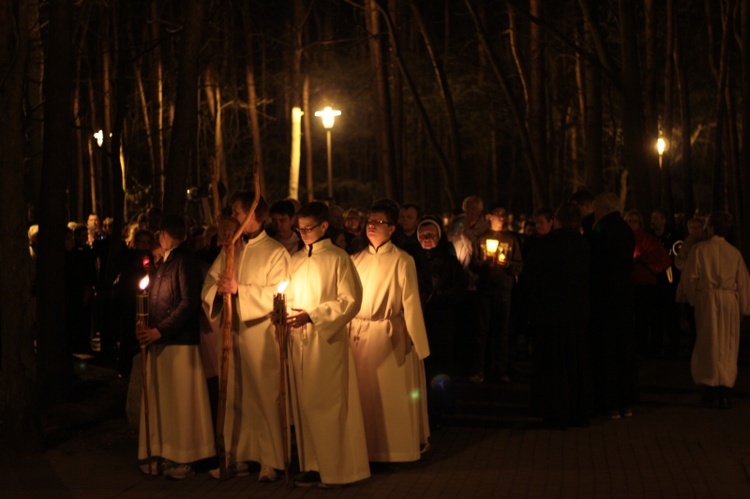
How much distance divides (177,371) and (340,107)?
38.6 meters

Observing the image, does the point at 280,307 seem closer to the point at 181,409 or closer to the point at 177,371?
the point at 177,371

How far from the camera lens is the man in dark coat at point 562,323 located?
39.2ft

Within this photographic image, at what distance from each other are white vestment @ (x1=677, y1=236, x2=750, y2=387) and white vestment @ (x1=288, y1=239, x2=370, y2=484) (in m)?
5.25

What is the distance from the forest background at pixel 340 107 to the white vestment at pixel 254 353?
0.71 metres

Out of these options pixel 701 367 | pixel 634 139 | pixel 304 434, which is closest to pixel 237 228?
pixel 304 434

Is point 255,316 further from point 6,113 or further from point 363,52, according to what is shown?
point 363,52

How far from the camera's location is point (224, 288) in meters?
9.46

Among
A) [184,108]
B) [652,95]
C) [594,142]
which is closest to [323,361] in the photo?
[184,108]

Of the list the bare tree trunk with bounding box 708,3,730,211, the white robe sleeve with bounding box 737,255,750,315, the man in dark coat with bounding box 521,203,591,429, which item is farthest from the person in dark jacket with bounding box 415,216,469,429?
the bare tree trunk with bounding box 708,3,730,211

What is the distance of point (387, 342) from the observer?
1023 cm

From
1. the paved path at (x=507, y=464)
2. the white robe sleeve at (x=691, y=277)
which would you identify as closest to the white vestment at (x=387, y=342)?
the paved path at (x=507, y=464)

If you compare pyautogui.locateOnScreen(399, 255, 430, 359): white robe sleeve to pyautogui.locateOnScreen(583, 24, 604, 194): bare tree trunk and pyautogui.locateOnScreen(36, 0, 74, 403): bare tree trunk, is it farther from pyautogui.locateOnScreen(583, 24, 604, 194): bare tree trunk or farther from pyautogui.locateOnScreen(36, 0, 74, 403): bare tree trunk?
pyautogui.locateOnScreen(583, 24, 604, 194): bare tree trunk

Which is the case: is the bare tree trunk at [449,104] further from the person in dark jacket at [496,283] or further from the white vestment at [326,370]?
the white vestment at [326,370]

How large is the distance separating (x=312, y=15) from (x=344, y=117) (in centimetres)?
506
